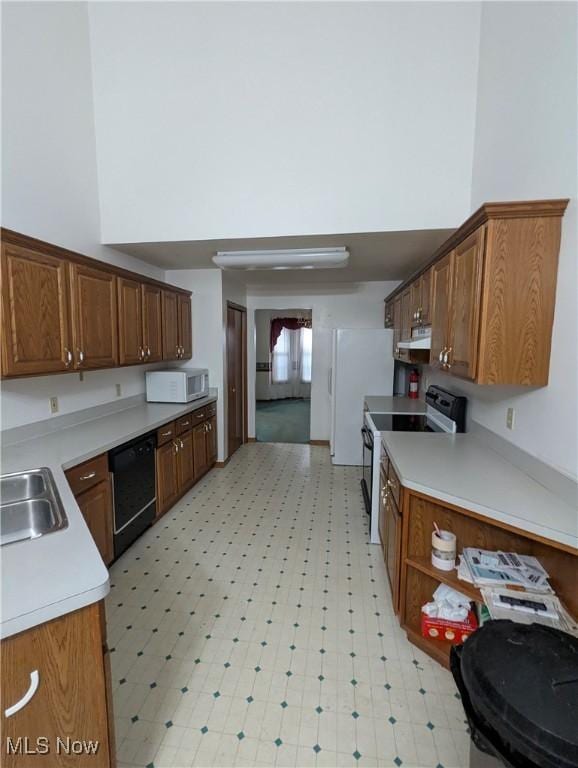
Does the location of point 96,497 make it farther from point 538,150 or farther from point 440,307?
point 538,150

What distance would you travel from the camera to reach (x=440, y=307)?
2299 mm

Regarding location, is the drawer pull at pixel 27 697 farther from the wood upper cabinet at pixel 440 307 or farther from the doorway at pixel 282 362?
the doorway at pixel 282 362

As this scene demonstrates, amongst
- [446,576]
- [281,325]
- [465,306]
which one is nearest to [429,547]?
[446,576]

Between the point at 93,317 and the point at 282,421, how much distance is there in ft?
16.3

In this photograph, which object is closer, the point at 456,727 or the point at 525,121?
the point at 456,727

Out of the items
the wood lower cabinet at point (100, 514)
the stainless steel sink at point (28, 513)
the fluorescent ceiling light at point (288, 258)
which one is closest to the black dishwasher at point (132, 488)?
the wood lower cabinet at point (100, 514)

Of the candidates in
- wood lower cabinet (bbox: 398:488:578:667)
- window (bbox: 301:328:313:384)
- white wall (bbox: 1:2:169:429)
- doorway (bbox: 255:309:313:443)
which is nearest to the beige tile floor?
wood lower cabinet (bbox: 398:488:578:667)

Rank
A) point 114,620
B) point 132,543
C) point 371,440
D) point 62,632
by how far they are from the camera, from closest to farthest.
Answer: point 62,632
point 114,620
point 132,543
point 371,440

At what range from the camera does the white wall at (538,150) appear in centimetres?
149

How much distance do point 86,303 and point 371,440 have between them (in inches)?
94.3

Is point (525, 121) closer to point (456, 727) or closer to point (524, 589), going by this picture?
point (524, 589)

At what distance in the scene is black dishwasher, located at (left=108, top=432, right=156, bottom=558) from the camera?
2.46 m

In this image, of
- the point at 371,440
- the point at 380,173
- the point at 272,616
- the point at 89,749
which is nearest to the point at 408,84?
the point at 380,173

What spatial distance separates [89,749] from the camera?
1.01 meters
